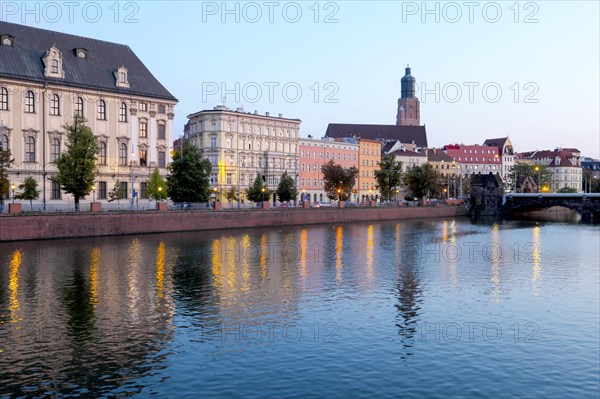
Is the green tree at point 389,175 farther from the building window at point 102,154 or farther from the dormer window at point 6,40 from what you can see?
the dormer window at point 6,40

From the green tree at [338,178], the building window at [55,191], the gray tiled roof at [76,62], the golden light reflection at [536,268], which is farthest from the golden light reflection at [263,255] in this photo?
the green tree at [338,178]

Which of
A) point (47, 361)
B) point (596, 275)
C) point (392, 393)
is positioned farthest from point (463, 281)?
point (47, 361)

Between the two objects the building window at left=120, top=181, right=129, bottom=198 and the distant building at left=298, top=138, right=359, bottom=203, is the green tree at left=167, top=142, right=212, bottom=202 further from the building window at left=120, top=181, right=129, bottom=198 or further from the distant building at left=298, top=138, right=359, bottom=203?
the distant building at left=298, top=138, right=359, bottom=203

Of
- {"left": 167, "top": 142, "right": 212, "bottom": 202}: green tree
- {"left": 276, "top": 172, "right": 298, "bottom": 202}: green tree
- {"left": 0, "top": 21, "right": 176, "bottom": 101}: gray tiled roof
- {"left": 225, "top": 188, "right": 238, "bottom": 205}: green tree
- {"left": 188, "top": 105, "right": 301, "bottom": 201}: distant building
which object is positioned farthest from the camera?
{"left": 188, "top": 105, "right": 301, "bottom": 201}: distant building

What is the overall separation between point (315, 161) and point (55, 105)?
71.5 meters

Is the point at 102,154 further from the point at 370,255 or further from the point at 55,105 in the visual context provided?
the point at 370,255

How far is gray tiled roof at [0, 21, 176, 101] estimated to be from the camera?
7738 centimetres

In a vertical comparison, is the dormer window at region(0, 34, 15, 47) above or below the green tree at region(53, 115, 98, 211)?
above

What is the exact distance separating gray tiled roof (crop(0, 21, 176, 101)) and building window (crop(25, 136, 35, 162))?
708cm

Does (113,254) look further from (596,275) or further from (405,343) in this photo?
(596,275)

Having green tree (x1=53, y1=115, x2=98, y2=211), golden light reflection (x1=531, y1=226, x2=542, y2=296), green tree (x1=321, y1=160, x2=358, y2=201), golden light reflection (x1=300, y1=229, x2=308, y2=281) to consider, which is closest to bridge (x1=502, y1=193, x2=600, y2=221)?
green tree (x1=321, y1=160, x2=358, y2=201)

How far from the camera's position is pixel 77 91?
81.8 metres

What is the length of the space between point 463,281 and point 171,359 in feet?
78.9

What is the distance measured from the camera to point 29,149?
254 feet
